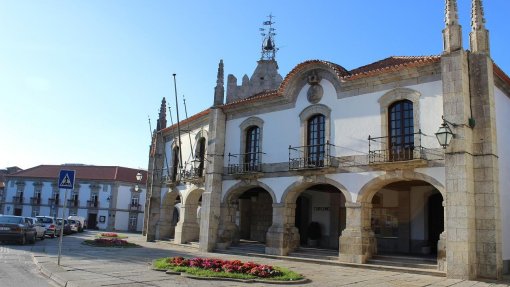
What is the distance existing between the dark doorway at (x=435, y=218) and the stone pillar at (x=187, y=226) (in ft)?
40.5

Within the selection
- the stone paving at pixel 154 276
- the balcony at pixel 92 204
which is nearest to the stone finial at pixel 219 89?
the stone paving at pixel 154 276

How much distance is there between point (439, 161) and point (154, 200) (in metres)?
18.5

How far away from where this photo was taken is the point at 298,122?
59.9 feet

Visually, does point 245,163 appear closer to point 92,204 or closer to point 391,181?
point 391,181

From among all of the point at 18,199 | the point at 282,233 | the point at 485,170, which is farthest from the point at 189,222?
the point at 18,199

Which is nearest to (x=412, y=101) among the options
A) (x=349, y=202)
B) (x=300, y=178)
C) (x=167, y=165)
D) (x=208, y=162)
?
(x=349, y=202)

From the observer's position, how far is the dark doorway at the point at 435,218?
1780 cm

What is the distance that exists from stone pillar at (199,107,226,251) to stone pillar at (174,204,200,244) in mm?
3520

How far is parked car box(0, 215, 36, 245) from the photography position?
18.8m

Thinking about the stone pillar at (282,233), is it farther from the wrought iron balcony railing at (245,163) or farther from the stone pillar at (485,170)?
the stone pillar at (485,170)

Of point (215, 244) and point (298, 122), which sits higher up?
point (298, 122)

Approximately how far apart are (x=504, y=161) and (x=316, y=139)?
21.8 ft

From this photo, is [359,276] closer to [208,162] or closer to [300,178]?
[300,178]

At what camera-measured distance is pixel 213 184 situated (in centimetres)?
2052
